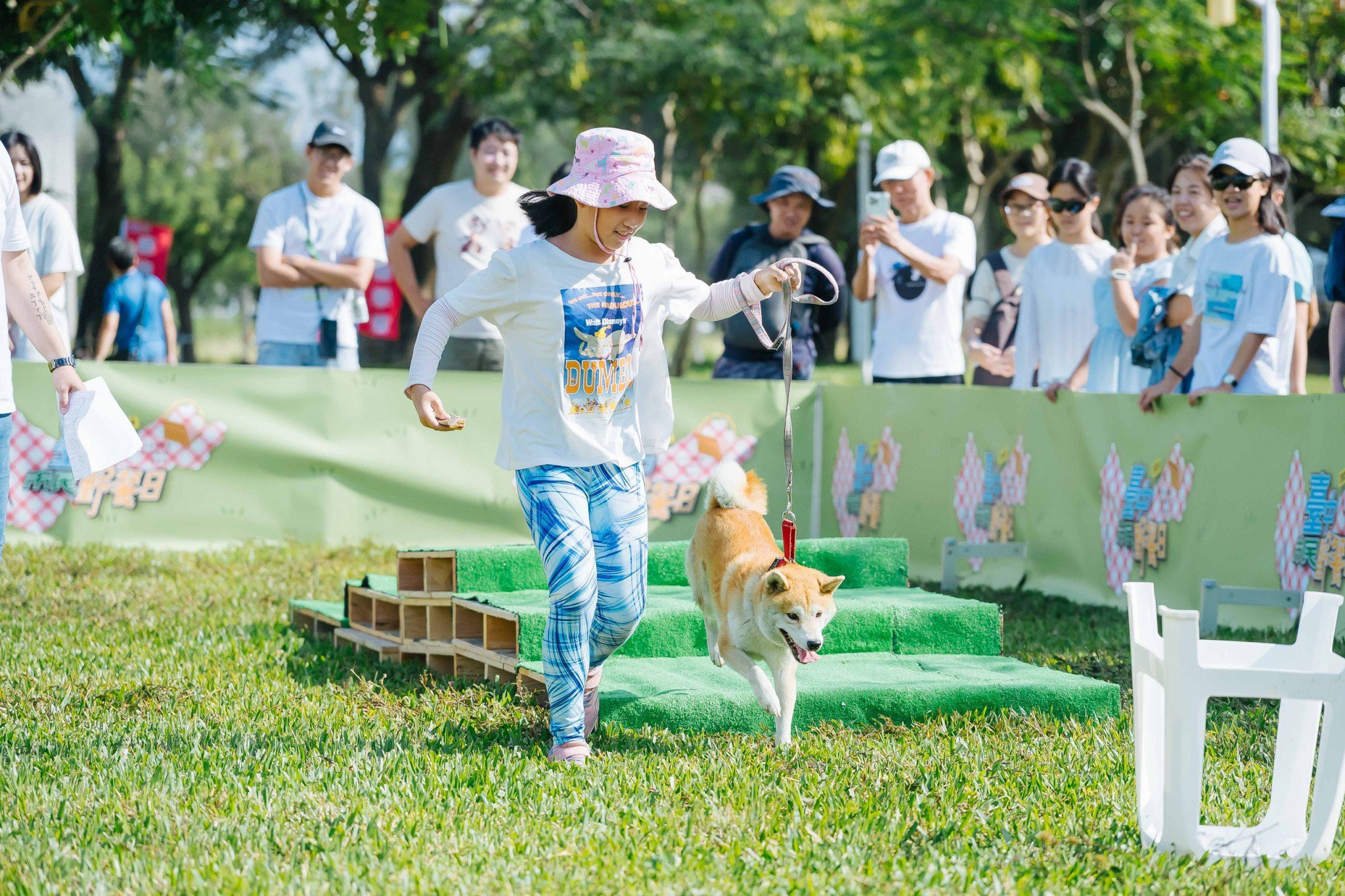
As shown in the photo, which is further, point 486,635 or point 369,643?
point 369,643

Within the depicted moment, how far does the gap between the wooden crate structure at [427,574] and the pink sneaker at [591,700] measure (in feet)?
5.23

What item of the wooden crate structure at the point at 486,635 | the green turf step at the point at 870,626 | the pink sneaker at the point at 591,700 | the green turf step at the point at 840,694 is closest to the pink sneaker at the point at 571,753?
the pink sneaker at the point at 591,700

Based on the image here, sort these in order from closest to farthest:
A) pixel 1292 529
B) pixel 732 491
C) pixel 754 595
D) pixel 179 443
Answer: pixel 754 595
pixel 732 491
pixel 1292 529
pixel 179 443

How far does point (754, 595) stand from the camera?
5.09m

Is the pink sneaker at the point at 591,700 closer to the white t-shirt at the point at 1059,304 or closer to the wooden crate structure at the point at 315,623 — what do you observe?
the wooden crate structure at the point at 315,623

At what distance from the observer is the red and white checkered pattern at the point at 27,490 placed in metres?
9.80

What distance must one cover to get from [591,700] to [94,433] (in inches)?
75.4

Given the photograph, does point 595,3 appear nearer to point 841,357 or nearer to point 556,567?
point 841,357

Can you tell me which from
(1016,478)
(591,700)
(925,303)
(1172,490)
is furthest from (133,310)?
(591,700)

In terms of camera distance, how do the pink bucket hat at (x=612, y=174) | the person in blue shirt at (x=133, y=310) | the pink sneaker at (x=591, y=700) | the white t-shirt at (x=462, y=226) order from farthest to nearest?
the person in blue shirt at (x=133, y=310)
the white t-shirt at (x=462, y=226)
the pink sneaker at (x=591, y=700)
the pink bucket hat at (x=612, y=174)

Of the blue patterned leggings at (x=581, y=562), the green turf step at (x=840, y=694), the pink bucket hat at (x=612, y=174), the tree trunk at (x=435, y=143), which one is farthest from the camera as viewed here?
the tree trunk at (x=435, y=143)

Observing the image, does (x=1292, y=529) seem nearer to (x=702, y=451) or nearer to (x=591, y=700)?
(x=591, y=700)

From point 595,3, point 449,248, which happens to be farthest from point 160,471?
point 595,3

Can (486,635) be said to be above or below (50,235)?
below
